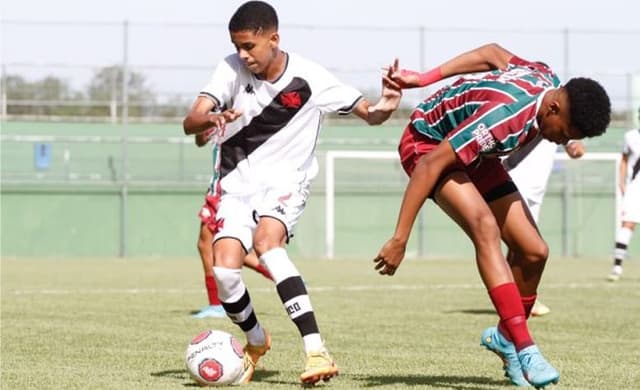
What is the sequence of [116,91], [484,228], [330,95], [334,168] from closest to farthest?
[484,228], [330,95], [334,168], [116,91]

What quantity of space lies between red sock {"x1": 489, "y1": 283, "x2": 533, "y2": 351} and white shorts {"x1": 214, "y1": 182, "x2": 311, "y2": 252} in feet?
3.95

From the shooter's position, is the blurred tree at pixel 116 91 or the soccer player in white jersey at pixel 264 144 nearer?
the soccer player in white jersey at pixel 264 144

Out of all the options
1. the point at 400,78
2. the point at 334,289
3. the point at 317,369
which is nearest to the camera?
the point at 317,369

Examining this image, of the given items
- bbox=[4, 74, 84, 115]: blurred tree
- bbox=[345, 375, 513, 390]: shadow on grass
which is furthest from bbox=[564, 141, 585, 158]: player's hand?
bbox=[4, 74, 84, 115]: blurred tree

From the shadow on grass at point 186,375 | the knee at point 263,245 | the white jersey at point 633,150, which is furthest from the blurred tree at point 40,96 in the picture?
the knee at point 263,245

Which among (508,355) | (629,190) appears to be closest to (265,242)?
(508,355)

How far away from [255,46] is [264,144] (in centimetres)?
57

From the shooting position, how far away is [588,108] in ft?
21.0

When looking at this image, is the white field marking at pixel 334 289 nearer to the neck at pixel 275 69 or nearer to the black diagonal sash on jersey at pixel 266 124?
the black diagonal sash on jersey at pixel 266 124

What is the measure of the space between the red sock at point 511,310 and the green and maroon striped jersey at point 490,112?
686 millimetres

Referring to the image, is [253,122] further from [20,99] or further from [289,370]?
[20,99]

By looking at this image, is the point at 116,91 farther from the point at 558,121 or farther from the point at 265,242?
the point at 558,121

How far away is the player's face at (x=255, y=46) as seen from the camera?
7176 millimetres

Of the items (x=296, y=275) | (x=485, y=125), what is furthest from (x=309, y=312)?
(x=485, y=125)
